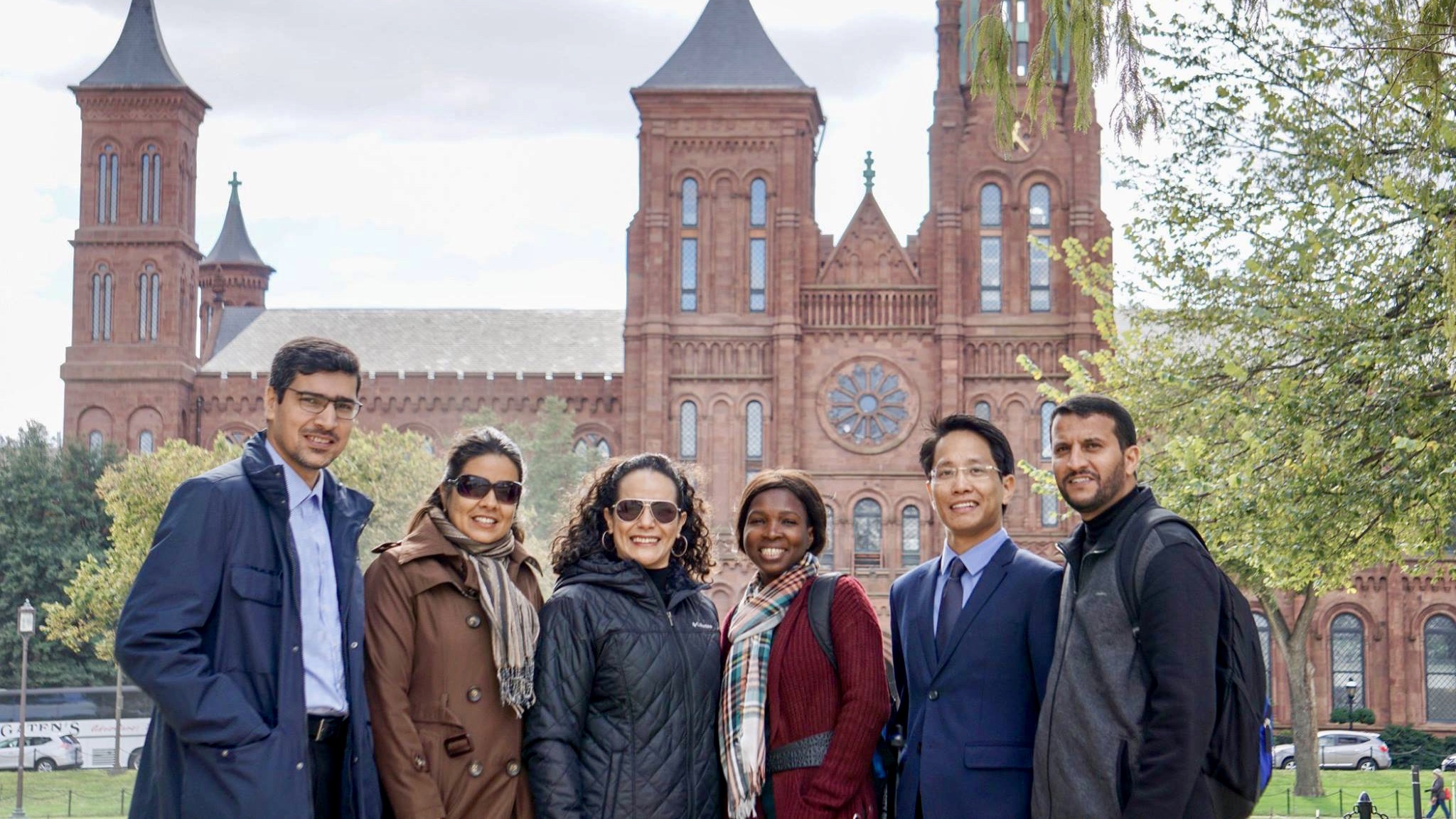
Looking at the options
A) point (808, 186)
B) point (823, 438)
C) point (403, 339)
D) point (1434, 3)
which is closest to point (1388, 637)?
point (823, 438)

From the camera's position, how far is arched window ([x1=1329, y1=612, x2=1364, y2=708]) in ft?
158

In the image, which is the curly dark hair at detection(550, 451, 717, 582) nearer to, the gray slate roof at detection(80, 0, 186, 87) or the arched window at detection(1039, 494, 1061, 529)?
the arched window at detection(1039, 494, 1061, 529)

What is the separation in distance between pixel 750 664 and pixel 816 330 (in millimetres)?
42029

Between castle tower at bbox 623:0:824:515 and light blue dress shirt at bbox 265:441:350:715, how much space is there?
4133 centimetres

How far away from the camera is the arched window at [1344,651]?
158 feet

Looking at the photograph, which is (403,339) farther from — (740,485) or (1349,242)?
(1349,242)

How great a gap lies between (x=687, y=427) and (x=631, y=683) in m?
41.8

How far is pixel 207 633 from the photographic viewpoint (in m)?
6.08

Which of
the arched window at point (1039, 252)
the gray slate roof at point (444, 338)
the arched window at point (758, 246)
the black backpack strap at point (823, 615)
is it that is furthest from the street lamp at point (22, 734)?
the arched window at point (1039, 252)

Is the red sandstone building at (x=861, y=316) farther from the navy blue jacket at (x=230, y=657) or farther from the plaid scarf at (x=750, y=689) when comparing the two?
the navy blue jacket at (x=230, y=657)

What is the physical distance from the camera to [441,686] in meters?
6.59

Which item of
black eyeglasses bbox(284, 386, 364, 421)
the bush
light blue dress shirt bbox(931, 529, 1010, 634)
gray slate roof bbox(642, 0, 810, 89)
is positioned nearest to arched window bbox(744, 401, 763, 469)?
gray slate roof bbox(642, 0, 810, 89)

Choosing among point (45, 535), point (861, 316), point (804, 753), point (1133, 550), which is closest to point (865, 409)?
point (861, 316)

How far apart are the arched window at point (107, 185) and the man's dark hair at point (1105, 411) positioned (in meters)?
55.8
